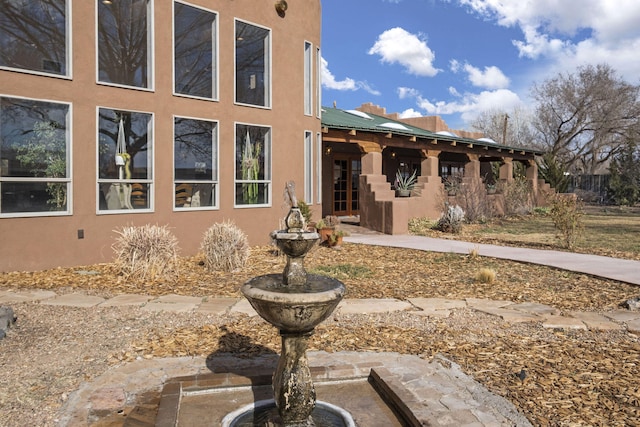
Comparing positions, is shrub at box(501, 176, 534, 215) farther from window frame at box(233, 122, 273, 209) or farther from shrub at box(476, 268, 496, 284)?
shrub at box(476, 268, 496, 284)

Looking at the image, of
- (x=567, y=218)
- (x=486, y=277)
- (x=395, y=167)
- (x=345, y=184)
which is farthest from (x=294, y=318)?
(x=395, y=167)

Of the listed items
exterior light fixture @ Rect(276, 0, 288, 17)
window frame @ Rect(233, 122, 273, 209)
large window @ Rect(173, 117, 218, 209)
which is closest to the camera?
large window @ Rect(173, 117, 218, 209)

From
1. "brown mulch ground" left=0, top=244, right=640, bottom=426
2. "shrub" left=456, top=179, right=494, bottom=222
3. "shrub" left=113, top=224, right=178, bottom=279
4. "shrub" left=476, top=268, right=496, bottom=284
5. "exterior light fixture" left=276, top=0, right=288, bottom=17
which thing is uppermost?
"exterior light fixture" left=276, top=0, right=288, bottom=17

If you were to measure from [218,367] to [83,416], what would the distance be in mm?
1095

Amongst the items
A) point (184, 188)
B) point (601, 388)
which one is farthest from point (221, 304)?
point (184, 188)

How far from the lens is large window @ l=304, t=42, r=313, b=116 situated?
41.5 ft

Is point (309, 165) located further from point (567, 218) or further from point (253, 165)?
point (567, 218)

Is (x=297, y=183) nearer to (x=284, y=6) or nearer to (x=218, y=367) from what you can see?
(x=284, y=6)

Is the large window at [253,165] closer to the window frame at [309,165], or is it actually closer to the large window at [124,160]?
the window frame at [309,165]

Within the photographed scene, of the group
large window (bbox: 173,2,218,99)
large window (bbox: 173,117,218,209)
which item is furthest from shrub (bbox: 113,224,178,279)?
large window (bbox: 173,2,218,99)

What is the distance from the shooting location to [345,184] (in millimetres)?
18172

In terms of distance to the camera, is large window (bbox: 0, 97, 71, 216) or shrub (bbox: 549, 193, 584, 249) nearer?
large window (bbox: 0, 97, 71, 216)

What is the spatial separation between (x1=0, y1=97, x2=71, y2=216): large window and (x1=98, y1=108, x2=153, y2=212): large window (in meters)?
0.61

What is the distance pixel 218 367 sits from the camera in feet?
12.8
